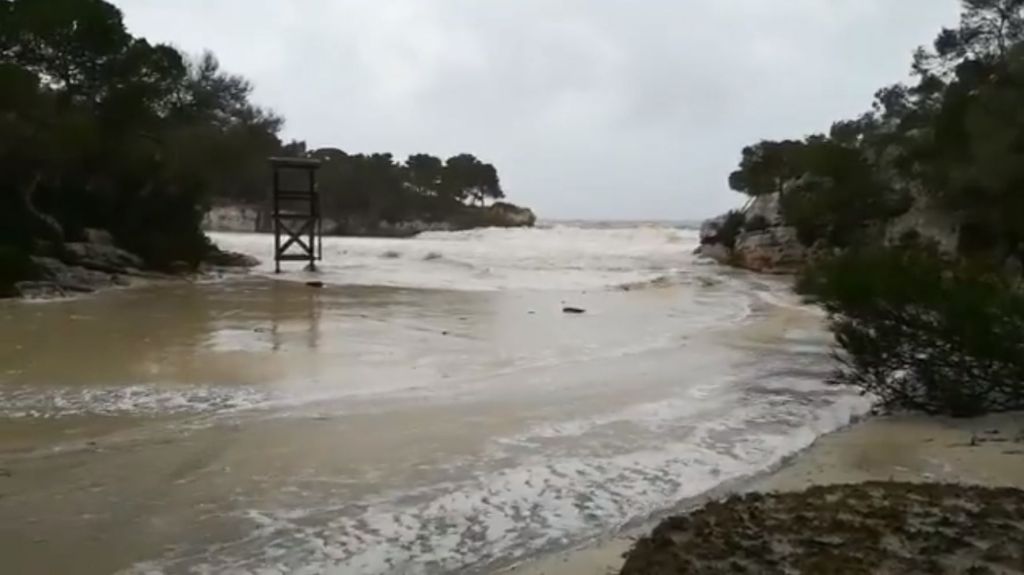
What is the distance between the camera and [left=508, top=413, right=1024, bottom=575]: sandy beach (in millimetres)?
4520

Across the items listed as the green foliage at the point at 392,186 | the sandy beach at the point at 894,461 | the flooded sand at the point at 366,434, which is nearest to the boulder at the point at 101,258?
the flooded sand at the point at 366,434

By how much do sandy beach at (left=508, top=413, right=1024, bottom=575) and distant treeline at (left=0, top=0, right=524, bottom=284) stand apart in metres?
17.9

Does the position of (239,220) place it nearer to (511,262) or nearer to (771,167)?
(511,262)

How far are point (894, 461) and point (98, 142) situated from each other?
25.6 meters

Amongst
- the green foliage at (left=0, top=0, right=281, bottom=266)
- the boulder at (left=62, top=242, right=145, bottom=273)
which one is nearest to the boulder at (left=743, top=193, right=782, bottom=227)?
the green foliage at (left=0, top=0, right=281, bottom=266)

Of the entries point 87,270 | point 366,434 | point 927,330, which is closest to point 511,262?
point 87,270

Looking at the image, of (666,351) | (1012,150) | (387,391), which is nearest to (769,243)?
(1012,150)

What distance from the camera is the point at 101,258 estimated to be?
25375 mm

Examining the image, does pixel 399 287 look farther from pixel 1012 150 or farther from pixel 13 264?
pixel 1012 150

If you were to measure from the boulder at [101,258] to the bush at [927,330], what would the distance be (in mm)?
20352

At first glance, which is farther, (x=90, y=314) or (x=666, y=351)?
(x=90, y=314)

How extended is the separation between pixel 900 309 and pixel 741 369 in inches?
134

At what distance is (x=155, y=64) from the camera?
1176 inches

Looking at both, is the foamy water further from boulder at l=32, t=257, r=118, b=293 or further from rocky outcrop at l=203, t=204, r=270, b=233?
rocky outcrop at l=203, t=204, r=270, b=233
